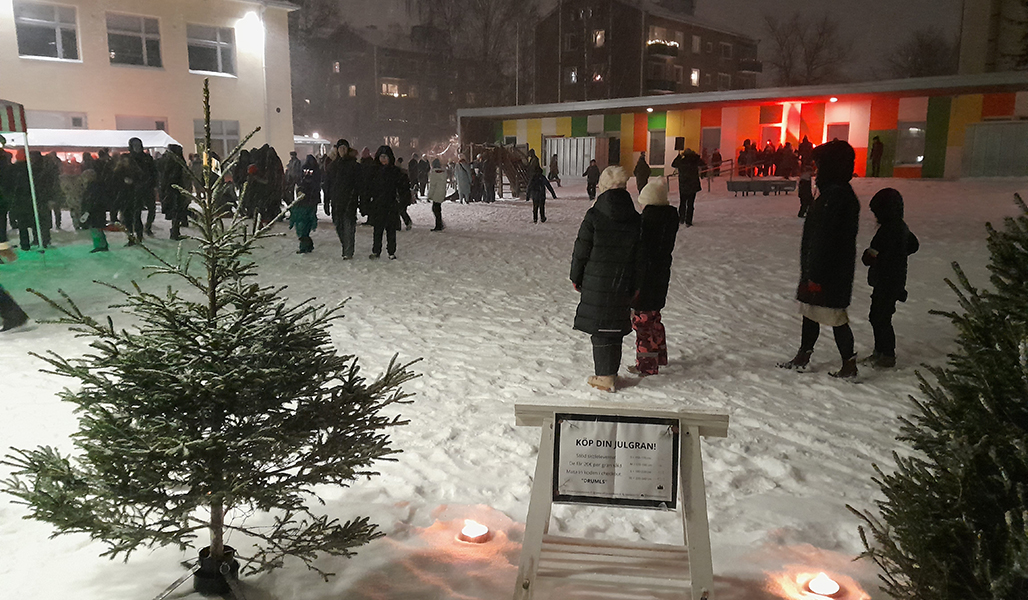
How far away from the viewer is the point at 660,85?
4638cm

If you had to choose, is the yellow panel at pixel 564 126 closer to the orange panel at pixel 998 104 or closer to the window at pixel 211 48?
the window at pixel 211 48

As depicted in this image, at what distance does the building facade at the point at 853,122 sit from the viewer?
24.2 metres

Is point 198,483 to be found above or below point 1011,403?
below

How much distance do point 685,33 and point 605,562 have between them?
49195 mm

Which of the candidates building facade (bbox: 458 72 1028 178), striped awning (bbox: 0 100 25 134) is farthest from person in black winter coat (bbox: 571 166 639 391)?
building facade (bbox: 458 72 1028 178)

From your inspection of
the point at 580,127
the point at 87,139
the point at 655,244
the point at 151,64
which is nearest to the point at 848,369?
the point at 655,244

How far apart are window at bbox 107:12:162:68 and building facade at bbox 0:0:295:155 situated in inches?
1.2

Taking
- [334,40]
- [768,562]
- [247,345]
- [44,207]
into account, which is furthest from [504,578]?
[334,40]

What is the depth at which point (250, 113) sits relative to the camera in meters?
26.3

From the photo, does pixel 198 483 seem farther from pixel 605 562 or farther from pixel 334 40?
pixel 334 40

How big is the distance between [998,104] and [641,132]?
43.2 ft

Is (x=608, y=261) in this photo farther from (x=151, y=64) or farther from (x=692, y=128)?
(x=692, y=128)

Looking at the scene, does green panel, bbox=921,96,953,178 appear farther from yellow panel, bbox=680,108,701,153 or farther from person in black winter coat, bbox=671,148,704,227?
person in black winter coat, bbox=671,148,704,227

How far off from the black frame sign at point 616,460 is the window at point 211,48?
2668 centimetres
